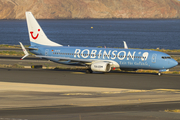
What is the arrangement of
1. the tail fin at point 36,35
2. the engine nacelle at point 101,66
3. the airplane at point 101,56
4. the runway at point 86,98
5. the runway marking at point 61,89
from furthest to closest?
the tail fin at point 36,35 < the engine nacelle at point 101,66 < the airplane at point 101,56 < the runway marking at point 61,89 < the runway at point 86,98

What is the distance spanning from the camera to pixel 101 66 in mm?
51219

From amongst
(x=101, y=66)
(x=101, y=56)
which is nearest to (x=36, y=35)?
(x=101, y=56)

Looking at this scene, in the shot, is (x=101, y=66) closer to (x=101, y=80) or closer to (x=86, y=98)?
(x=101, y=80)

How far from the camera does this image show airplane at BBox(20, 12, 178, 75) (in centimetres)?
4994

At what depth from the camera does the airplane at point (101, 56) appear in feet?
164

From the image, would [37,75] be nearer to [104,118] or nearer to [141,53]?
[141,53]

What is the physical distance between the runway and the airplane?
116 inches

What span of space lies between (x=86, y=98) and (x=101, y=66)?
2167 centimetres

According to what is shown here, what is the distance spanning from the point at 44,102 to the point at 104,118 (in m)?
7.91

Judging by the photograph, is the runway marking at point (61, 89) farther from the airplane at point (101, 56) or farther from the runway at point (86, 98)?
the airplane at point (101, 56)

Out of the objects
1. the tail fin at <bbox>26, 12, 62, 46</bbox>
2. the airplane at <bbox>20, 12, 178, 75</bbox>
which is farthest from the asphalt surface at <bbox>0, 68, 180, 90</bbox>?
the tail fin at <bbox>26, 12, 62, 46</bbox>

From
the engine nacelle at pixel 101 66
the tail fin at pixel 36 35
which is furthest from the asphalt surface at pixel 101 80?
the tail fin at pixel 36 35

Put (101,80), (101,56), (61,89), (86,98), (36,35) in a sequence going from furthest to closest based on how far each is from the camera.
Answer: (36,35), (101,56), (101,80), (61,89), (86,98)

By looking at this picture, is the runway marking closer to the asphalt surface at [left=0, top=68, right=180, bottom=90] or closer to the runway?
the runway
